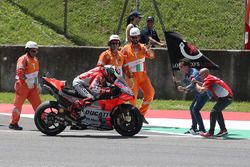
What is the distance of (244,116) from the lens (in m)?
17.8

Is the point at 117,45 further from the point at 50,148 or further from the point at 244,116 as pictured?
the point at 244,116

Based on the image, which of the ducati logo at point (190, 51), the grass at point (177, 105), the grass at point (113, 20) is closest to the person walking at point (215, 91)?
the ducati logo at point (190, 51)

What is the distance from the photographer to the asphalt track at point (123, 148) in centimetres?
1067

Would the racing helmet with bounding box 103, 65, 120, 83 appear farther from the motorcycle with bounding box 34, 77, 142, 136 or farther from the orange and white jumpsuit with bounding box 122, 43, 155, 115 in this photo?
the orange and white jumpsuit with bounding box 122, 43, 155, 115

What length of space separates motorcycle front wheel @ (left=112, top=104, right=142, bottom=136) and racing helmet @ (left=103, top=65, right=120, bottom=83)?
0.52 metres

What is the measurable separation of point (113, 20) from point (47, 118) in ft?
52.9

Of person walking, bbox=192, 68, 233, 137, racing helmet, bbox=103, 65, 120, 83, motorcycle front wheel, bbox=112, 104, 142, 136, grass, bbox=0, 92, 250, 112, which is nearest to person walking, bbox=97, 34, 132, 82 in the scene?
racing helmet, bbox=103, 65, 120, 83

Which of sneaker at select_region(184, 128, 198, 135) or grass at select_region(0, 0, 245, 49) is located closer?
sneaker at select_region(184, 128, 198, 135)

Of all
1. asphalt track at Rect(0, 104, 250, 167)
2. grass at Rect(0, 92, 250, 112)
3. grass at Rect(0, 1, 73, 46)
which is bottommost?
asphalt track at Rect(0, 104, 250, 167)

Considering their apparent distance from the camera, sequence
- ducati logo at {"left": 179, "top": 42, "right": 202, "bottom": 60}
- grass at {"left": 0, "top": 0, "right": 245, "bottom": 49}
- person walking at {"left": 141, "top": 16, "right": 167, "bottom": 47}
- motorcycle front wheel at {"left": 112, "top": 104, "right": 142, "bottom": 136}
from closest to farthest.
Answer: motorcycle front wheel at {"left": 112, "top": 104, "right": 142, "bottom": 136}, person walking at {"left": 141, "top": 16, "right": 167, "bottom": 47}, ducati logo at {"left": 179, "top": 42, "right": 202, "bottom": 60}, grass at {"left": 0, "top": 0, "right": 245, "bottom": 49}

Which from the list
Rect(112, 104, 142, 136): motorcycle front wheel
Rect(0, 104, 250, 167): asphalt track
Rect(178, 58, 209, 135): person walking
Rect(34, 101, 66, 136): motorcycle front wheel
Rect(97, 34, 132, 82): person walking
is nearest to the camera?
Rect(0, 104, 250, 167): asphalt track

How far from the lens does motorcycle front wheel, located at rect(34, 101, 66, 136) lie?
1352 centimetres

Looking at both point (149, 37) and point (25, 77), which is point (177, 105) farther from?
point (25, 77)

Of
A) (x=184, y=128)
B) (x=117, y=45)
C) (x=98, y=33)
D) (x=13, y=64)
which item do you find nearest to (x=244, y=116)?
(x=184, y=128)
